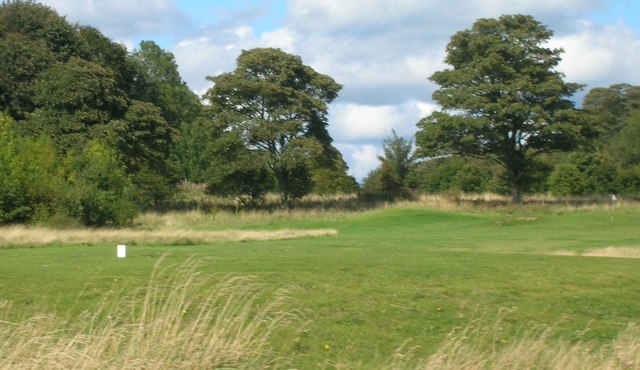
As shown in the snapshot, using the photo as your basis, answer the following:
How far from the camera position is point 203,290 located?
1234 centimetres

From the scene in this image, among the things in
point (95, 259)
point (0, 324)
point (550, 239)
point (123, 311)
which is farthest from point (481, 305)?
point (550, 239)

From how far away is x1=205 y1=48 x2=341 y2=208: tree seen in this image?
193 ft

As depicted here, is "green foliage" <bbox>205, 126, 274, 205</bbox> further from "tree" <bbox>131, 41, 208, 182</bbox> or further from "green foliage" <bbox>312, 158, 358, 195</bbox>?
"green foliage" <bbox>312, 158, 358, 195</bbox>

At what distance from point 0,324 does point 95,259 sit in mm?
8324

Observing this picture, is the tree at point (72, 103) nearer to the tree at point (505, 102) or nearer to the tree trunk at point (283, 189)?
the tree trunk at point (283, 189)

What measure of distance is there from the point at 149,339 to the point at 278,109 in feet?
168

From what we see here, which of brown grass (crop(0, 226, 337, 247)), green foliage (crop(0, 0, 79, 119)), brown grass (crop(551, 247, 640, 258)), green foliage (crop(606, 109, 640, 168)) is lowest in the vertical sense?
brown grass (crop(551, 247, 640, 258))

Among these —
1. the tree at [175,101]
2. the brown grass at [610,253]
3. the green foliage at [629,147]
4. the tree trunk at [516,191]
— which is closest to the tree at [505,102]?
the tree trunk at [516,191]

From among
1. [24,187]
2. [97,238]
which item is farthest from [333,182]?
[97,238]

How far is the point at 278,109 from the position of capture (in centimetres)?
5984

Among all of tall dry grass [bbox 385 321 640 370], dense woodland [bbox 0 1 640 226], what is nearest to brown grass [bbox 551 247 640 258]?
tall dry grass [bbox 385 321 640 370]

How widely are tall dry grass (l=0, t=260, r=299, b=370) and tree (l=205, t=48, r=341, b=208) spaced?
47.3 meters

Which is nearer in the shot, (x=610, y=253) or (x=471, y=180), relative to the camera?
(x=610, y=253)

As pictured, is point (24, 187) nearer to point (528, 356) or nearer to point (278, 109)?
point (278, 109)
